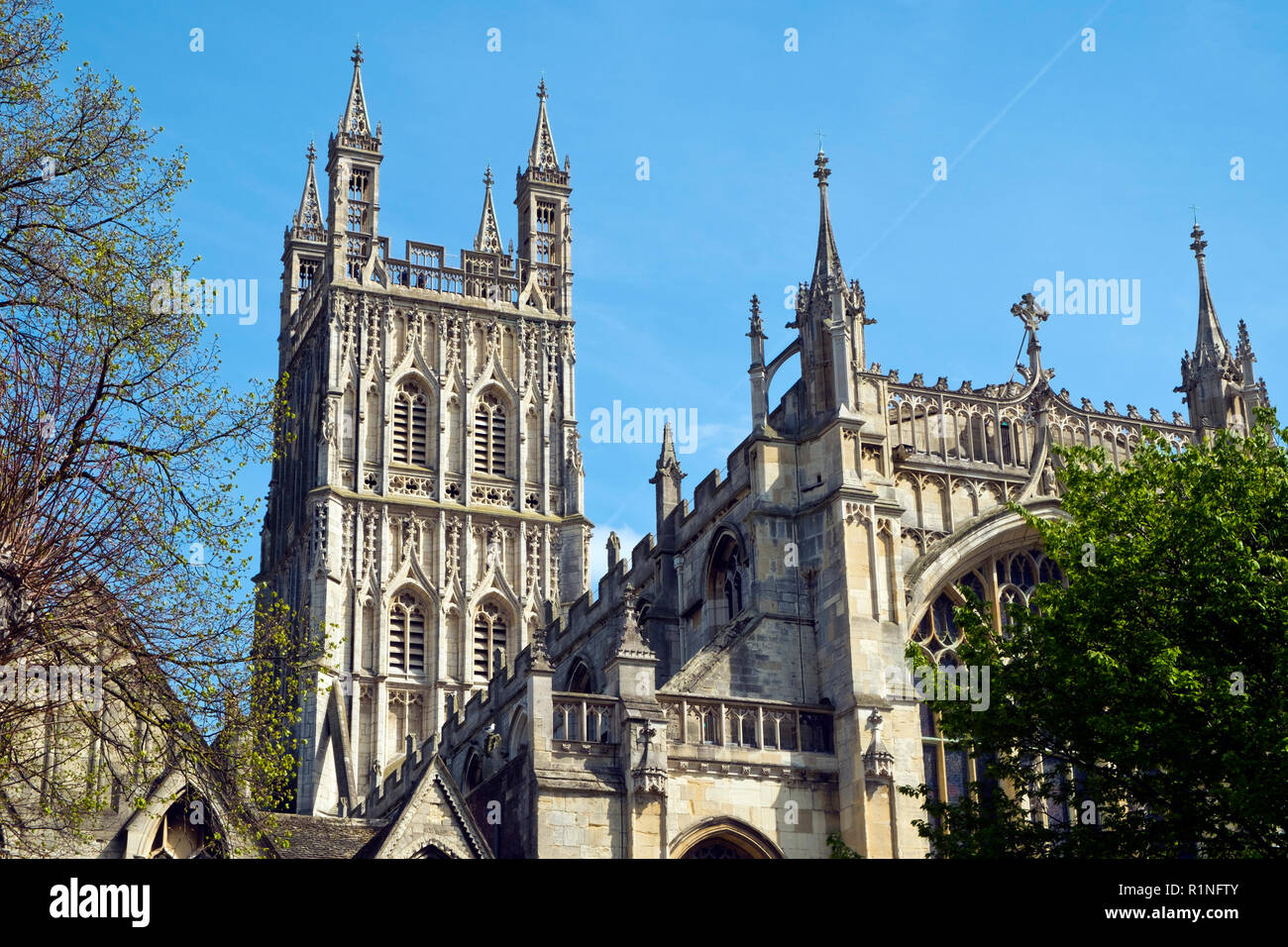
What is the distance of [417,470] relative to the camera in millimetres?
59500

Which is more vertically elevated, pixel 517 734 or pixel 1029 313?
pixel 1029 313

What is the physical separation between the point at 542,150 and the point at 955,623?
1511 inches

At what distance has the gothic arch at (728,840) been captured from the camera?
30.6 meters

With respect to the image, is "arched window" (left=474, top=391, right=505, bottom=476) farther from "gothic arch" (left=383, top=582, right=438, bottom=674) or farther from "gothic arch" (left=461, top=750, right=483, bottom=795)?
"gothic arch" (left=461, top=750, right=483, bottom=795)

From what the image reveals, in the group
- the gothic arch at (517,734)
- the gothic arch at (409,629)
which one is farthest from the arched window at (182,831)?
the gothic arch at (409,629)

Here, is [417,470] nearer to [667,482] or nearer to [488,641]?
[488,641]

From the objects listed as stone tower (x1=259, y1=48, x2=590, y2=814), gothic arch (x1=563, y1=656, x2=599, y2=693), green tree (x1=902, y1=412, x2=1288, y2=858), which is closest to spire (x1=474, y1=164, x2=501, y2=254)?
stone tower (x1=259, y1=48, x2=590, y2=814)

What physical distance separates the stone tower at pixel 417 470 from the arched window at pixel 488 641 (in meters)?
0.06

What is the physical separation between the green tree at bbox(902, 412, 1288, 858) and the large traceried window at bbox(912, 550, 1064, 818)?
7.51 meters

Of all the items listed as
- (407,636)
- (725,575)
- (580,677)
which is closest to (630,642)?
(725,575)

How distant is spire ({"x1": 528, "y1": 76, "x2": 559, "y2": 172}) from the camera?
2645 inches

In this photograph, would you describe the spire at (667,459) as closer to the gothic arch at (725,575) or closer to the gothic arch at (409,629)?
the gothic arch at (725,575)
